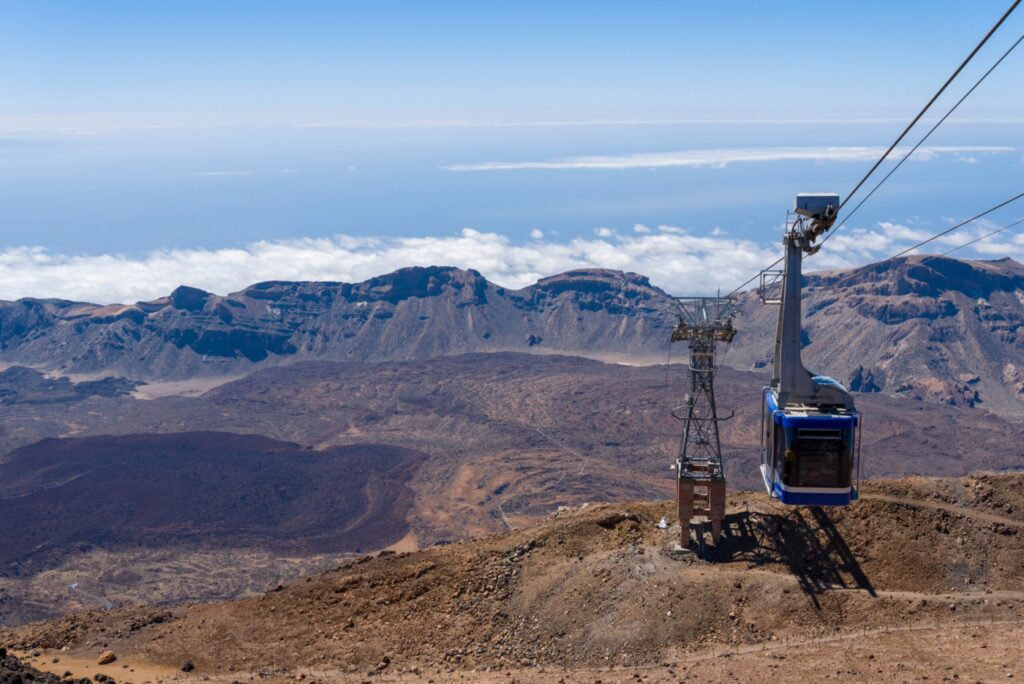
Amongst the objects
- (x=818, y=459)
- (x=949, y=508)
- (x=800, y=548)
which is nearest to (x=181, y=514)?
(x=800, y=548)

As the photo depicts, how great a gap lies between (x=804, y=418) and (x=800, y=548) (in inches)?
257

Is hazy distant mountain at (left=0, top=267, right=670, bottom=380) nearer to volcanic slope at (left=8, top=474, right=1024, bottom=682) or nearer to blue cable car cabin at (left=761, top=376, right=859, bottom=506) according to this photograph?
volcanic slope at (left=8, top=474, right=1024, bottom=682)

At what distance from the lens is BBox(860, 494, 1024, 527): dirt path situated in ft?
102

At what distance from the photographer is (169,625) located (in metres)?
31.4

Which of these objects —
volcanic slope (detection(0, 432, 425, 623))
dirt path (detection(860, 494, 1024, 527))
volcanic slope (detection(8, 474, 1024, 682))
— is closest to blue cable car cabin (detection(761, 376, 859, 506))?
volcanic slope (detection(8, 474, 1024, 682))

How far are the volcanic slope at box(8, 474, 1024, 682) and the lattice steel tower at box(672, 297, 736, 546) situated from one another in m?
1.34

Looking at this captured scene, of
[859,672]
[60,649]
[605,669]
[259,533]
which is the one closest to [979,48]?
[859,672]

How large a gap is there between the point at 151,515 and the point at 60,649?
66010mm

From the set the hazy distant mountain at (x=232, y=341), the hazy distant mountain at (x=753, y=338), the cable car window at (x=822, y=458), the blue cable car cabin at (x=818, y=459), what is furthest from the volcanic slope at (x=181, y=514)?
the hazy distant mountain at (x=753, y=338)

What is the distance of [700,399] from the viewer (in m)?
35.2

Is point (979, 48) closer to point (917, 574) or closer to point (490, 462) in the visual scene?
point (917, 574)

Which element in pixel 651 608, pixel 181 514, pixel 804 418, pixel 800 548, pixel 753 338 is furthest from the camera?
pixel 753 338

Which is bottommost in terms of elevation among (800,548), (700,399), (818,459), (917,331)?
(917,331)

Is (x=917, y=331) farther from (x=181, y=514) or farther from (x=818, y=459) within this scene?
(x=818, y=459)
